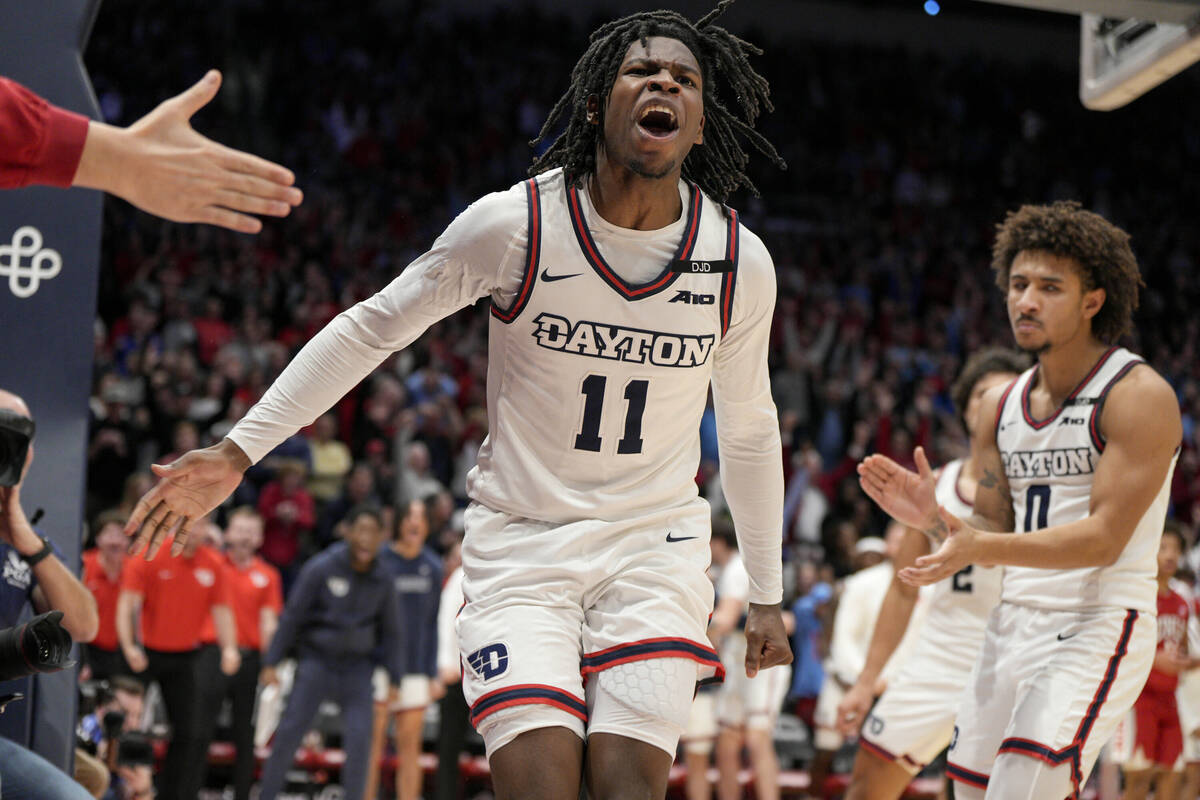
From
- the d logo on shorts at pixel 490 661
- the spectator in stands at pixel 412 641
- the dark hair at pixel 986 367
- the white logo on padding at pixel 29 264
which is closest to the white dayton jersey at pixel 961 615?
the dark hair at pixel 986 367

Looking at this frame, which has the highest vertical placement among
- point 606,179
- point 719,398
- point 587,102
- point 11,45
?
point 11,45

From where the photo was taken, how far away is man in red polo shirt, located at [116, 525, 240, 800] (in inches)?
329

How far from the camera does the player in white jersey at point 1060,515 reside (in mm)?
3984

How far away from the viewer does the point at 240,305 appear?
12516 millimetres

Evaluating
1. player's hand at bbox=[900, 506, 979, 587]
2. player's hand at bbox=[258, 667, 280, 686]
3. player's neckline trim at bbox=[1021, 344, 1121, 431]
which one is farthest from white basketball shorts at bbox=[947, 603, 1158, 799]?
player's hand at bbox=[258, 667, 280, 686]

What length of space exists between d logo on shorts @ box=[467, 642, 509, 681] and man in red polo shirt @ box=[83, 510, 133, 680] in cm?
595

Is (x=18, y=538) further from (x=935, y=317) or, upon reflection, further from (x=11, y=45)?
(x=935, y=317)

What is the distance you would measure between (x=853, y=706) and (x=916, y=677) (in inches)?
13.2

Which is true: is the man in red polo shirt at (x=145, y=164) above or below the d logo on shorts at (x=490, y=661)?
above

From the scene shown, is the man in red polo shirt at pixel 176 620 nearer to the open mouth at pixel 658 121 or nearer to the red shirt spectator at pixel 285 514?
the red shirt spectator at pixel 285 514

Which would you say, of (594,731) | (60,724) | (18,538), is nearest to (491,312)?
(594,731)

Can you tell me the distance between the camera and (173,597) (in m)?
8.52

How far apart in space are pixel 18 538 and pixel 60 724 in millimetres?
994

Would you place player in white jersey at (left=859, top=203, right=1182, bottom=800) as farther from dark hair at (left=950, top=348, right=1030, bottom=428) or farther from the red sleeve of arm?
the red sleeve of arm
